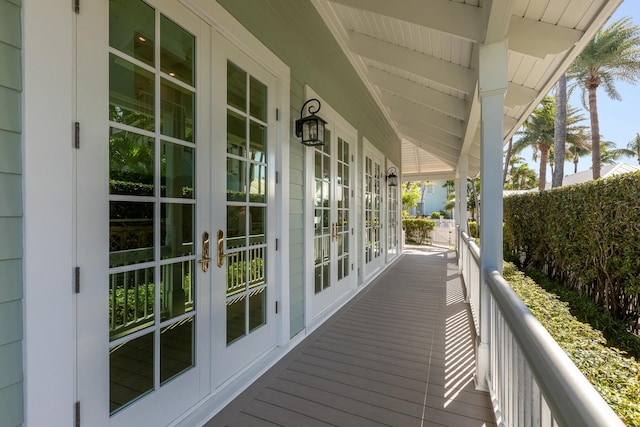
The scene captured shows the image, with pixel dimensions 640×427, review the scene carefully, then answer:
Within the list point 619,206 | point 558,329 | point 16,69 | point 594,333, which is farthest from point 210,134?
point 619,206

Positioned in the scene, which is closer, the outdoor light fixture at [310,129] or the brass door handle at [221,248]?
the brass door handle at [221,248]

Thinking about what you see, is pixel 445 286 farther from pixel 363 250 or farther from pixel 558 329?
pixel 558 329

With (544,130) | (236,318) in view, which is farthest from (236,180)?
(544,130)

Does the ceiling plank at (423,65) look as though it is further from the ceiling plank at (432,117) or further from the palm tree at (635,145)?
the palm tree at (635,145)

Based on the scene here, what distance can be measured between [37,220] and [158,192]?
55cm

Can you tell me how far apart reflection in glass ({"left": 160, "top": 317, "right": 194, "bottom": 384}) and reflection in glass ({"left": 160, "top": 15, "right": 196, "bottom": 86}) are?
1404 mm

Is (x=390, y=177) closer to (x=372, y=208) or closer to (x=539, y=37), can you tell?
(x=372, y=208)

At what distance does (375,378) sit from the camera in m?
2.37

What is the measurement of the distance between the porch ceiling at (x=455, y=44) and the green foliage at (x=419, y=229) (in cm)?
730

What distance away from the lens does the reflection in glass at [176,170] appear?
171 centimetres

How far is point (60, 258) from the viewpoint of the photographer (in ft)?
4.02

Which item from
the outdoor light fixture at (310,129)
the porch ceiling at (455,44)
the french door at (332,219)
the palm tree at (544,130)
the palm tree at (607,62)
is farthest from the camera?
the palm tree at (544,130)

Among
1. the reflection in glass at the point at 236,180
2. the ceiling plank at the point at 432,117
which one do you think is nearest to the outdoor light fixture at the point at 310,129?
the reflection in glass at the point at 236,180

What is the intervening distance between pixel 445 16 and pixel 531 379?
7.50 feet
